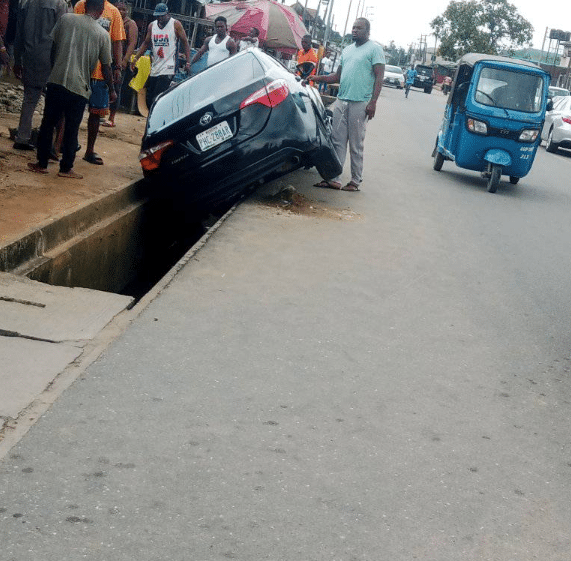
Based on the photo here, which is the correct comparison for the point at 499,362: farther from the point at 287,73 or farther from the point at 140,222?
the point at 287,73

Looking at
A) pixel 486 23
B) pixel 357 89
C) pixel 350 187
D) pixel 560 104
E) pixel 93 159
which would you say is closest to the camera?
pixel 93 159

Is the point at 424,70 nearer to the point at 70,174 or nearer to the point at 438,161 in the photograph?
the point at 438,161

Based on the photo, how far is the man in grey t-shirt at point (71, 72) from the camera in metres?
9.24

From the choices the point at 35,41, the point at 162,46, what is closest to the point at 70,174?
the point at 35,41

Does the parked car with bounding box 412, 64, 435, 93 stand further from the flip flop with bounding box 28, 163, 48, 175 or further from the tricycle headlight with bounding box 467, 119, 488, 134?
the flip flop with bounding box 28, 163, 48, 175

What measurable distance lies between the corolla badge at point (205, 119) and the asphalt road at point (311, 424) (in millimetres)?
1244

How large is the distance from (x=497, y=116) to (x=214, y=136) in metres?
6.71

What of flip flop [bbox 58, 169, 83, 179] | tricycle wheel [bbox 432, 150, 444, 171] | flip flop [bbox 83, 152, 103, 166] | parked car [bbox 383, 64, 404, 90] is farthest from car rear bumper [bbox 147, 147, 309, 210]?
parked car [bbox 383, 64, 404, 90]

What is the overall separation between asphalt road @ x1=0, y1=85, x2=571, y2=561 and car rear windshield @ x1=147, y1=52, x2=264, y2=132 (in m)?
1.60

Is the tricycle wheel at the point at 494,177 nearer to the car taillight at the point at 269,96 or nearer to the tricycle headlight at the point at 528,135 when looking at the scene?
the tricycle headlight at the point at 528,135

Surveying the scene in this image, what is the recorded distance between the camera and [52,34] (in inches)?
403

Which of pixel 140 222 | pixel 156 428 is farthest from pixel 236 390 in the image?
pixel 140 222

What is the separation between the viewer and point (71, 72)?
9.23 meters

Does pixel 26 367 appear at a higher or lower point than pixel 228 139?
lower
